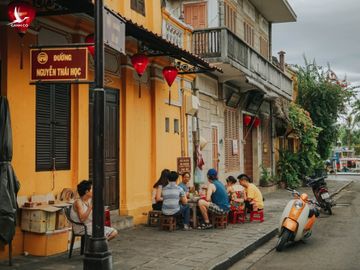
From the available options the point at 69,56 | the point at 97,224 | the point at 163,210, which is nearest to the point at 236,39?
the point at 163,210

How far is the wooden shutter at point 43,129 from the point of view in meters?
8.85

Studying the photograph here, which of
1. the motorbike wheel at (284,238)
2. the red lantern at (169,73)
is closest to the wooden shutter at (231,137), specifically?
the red lantern at (169,73)

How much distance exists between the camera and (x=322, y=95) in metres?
30.2

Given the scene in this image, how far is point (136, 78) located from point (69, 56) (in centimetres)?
537

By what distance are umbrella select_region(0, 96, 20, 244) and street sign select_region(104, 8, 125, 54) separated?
2.05 meters

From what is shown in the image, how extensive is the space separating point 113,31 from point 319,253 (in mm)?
5391

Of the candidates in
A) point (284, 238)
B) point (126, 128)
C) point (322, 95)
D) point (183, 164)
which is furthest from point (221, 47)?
point (322, 95)

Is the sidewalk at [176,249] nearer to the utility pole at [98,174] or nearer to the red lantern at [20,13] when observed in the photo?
the utility pole at [98,174]

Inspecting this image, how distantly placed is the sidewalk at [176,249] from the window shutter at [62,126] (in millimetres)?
1705

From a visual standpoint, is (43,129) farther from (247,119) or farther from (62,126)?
(247,119)

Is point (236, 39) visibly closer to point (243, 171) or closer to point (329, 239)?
point (243, 171)

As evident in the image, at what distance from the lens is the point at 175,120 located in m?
14.6

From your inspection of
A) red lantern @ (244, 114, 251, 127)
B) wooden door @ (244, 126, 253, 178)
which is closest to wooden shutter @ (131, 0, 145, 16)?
red lantern @ (244, 114, 251, 127)

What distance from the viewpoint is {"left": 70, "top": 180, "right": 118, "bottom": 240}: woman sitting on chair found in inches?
315
